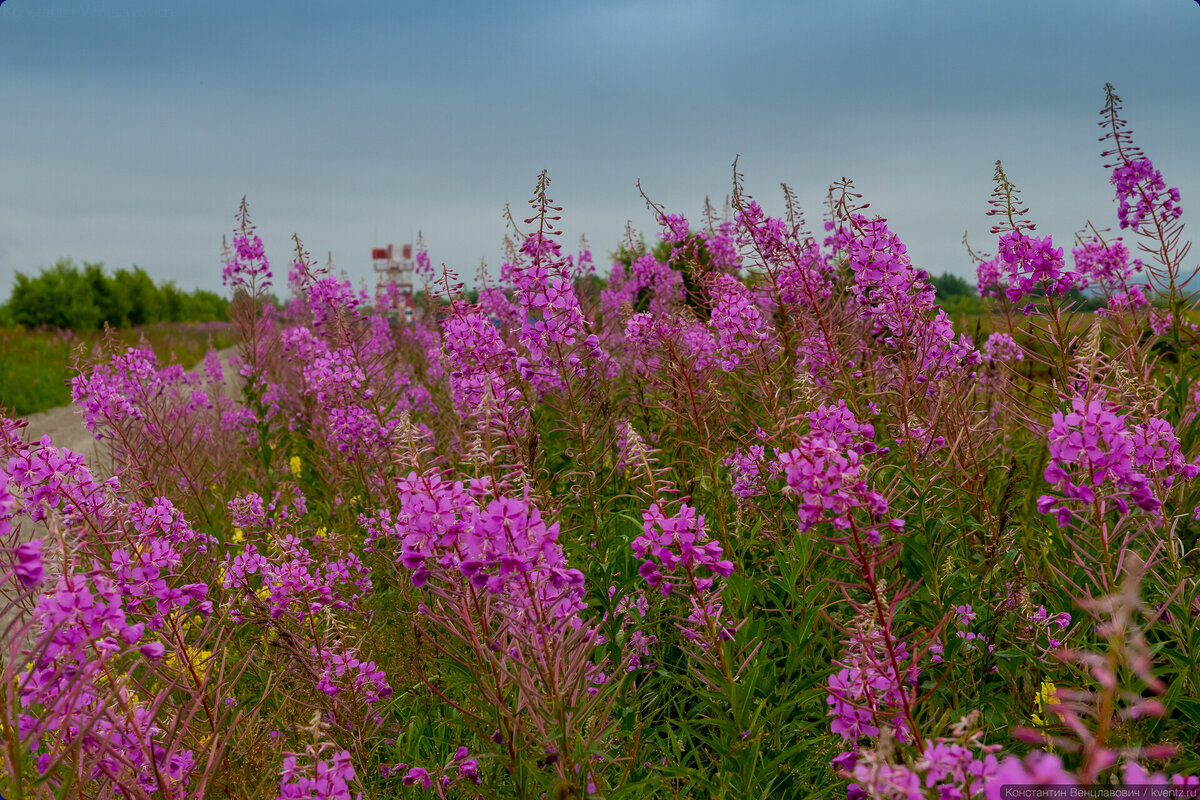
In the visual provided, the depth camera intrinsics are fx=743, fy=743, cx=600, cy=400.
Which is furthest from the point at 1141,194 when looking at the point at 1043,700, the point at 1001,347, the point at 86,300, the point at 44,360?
the point at 86,300

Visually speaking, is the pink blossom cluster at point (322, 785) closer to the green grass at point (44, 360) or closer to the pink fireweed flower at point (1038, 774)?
the pink fireweed flower at point (1038, 774)

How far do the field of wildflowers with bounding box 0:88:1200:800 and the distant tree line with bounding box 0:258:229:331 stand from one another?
2816 cm

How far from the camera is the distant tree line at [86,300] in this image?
28.6 m

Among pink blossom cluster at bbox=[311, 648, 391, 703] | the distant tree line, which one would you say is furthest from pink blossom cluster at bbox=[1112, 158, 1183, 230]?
the distant tree line

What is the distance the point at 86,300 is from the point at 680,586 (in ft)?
112

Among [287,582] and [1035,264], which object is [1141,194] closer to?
[1035,264]

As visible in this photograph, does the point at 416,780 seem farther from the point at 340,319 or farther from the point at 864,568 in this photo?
the point at 340,319

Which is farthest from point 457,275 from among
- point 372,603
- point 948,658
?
A: point 948,658

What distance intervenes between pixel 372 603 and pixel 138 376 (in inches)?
118

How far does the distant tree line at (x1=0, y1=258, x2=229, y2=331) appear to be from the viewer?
2861cm

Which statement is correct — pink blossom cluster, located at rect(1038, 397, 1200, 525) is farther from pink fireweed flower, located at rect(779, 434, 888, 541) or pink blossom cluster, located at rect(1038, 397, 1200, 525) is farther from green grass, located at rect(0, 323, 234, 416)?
green grass, located at rect(0, 323, 234, 416)

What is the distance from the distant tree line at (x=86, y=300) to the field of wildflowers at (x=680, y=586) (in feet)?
92.4

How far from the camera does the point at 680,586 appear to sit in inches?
95.7

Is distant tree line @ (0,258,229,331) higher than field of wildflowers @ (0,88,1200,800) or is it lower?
higher
